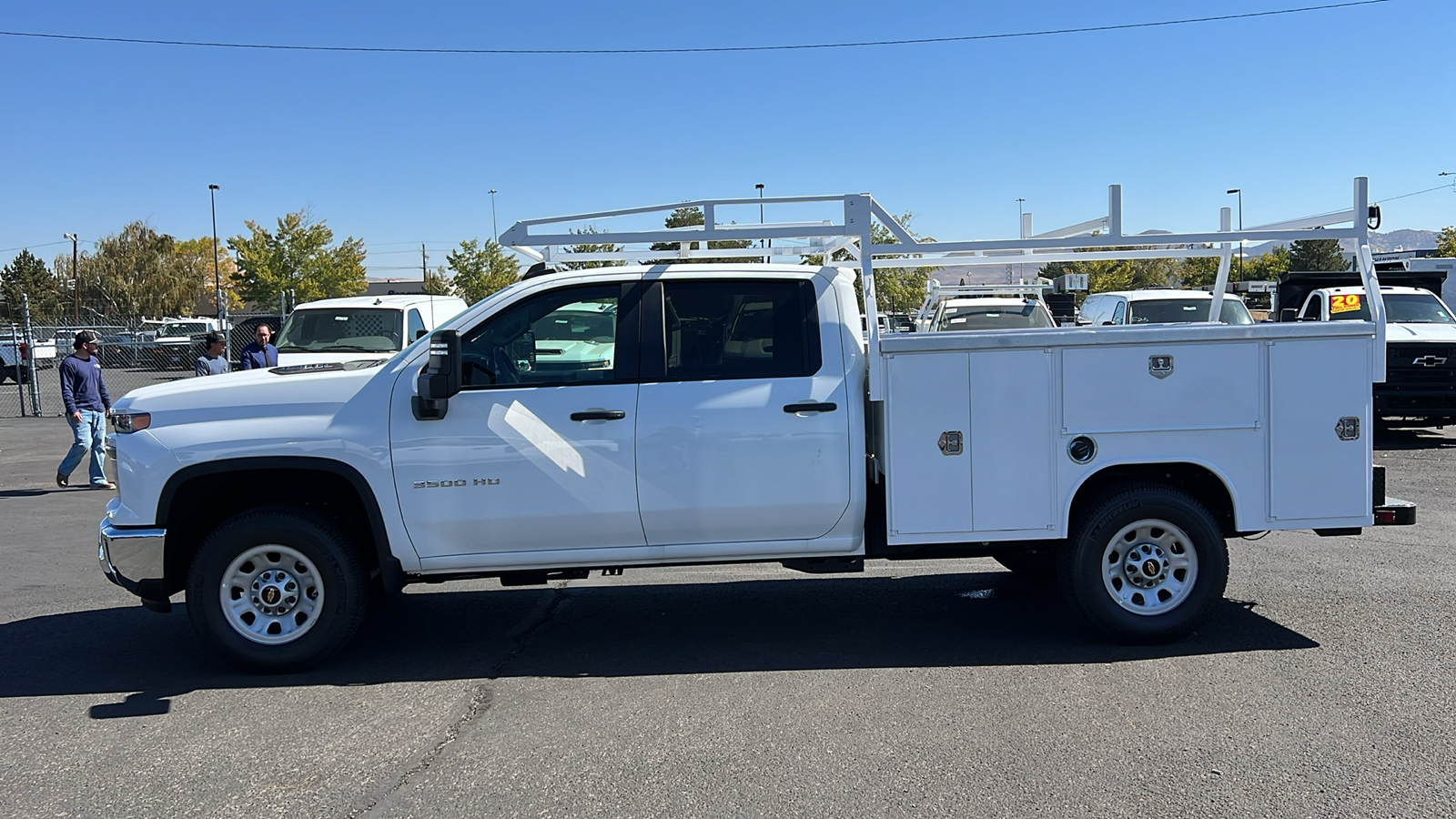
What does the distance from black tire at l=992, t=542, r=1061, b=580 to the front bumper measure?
430 centimetres

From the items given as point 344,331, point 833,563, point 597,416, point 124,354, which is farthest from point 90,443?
point 124,354

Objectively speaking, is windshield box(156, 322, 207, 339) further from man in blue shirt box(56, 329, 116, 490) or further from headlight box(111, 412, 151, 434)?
headlight box(111, 412, 151, 434)

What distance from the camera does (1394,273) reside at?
18484 mm

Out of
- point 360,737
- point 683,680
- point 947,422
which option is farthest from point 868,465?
point 360,737

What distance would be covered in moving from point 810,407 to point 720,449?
485mm

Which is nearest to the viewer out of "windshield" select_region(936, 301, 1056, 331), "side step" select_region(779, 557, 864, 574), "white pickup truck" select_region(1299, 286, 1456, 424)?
"side step" select_region(779, 557, 864, 574)

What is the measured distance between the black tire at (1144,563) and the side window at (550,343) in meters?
2.47

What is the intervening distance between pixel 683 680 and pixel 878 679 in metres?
0.92

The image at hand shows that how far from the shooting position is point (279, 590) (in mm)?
5656

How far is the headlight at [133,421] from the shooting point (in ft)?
18.1

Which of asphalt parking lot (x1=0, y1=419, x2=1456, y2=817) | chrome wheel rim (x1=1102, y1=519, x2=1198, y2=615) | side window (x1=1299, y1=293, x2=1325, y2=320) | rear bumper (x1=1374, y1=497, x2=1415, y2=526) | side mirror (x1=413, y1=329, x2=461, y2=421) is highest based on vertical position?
side window (x1=1299, y1=293, x2=1325, y2=320)

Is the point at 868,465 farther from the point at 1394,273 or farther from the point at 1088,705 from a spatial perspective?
the point at 1394,273

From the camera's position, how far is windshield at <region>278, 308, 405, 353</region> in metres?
14.6

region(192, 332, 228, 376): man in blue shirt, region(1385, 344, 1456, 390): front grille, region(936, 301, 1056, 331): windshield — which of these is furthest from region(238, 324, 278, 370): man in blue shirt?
region(1385, 344, 1456, 390): front grille
